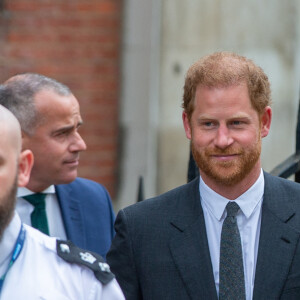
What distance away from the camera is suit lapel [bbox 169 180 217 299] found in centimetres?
334

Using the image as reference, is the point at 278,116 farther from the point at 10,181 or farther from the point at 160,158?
the point at 10,181

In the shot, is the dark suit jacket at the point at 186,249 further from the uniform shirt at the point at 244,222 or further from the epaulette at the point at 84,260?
the epaulette at the point at 84,260

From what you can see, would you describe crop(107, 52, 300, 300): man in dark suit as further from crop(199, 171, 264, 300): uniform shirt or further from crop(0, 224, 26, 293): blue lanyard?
crop(0, 224, 26, 293): blue lanyard

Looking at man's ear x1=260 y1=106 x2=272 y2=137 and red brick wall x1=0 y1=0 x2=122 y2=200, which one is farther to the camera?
red brick wall x1=0 y1=0 x2=122 y2=200

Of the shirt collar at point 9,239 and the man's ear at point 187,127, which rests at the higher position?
the man's ear at point 187,127

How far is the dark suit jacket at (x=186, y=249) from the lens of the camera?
131 inches

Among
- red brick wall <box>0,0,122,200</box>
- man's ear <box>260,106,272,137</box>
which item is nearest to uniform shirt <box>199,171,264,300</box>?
man's ear <box>260,106,272,137</box>

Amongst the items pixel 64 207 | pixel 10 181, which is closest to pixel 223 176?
pixel 10 181

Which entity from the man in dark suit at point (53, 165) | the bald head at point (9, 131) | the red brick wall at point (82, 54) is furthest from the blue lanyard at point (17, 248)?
the red brick wall at point (82, 54)

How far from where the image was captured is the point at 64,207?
4.35 metres

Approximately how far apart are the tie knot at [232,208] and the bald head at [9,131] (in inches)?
35.2

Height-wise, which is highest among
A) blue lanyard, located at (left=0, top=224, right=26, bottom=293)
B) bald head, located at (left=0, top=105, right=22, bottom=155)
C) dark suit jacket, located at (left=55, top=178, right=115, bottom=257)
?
bald head, located at (left=0, top=105, right=22, bottom=155)

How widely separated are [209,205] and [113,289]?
2.18ft

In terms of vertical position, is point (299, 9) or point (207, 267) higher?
point (299, 9)
